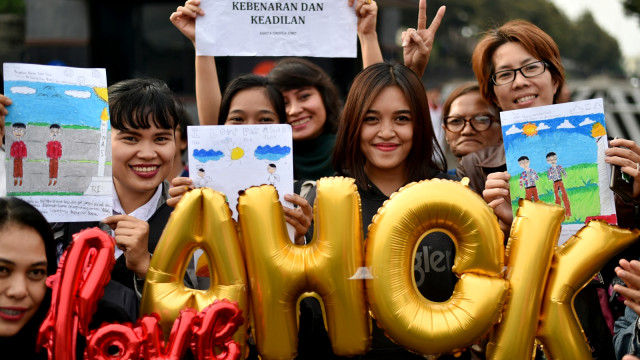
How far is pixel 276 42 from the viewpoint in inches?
119

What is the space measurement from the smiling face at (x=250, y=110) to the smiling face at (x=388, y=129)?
24.3 inches

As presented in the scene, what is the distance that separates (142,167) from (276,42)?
2.80ft

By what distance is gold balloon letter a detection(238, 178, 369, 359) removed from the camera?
2256mm

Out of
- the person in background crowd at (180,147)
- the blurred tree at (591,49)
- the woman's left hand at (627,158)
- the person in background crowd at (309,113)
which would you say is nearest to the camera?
the woman's left hand at (627,158)

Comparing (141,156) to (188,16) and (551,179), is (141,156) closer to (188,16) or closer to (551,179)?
(188,16)

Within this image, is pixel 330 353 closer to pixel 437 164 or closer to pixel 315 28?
pixel 437 164

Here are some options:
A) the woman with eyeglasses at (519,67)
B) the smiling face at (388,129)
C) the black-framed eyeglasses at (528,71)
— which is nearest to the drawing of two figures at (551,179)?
the woman with eyeglasses at (519,67)

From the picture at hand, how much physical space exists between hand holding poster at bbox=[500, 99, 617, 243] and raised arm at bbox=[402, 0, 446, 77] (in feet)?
2.80

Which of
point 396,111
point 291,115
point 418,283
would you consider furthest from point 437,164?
point 291,115

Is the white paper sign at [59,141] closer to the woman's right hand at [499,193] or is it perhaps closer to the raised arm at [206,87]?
the raised arm at [206,87]

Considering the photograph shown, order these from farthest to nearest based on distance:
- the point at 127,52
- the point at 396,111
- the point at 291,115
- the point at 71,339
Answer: the point at 127,52 < the point at 291,115 < the point at 396,111 < the point at 71,339

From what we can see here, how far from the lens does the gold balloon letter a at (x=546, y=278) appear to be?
2.26 metres

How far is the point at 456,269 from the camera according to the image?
2332 millimetres

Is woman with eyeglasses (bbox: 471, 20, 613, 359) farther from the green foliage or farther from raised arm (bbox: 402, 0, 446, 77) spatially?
the green foliage
